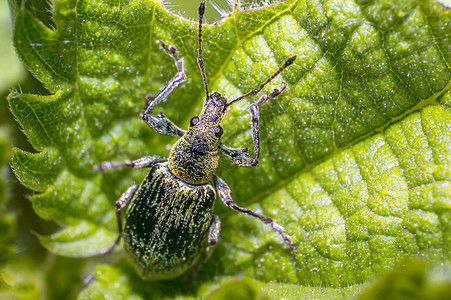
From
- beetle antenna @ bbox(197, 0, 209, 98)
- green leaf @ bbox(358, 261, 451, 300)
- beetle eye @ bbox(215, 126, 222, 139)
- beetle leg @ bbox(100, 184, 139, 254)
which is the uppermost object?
beetle antenna @ bbox(197, 0, 209, 98)

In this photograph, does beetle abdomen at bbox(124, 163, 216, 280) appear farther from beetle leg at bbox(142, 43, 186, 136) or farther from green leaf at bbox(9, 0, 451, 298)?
beetle leg at bbox(142, 43, 186, 136)

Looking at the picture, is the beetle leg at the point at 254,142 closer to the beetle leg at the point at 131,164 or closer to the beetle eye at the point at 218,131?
the beetle eye at the point at 218,131

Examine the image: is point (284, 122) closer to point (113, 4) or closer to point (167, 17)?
point (167, 17)

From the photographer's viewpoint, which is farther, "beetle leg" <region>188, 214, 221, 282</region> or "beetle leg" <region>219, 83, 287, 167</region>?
"beetle leg" <region>188, 214, 221, 282</region>

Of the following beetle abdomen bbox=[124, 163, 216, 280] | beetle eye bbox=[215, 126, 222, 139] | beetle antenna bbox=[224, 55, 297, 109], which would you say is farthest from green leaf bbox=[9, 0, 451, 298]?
beetle abdomen bbox=[124, 163, 216, 280]

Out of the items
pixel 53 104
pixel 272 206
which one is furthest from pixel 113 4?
pixel 272 206

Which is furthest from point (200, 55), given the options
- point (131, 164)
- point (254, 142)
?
point (131, 164)

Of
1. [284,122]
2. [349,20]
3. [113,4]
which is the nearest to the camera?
[349,20]
